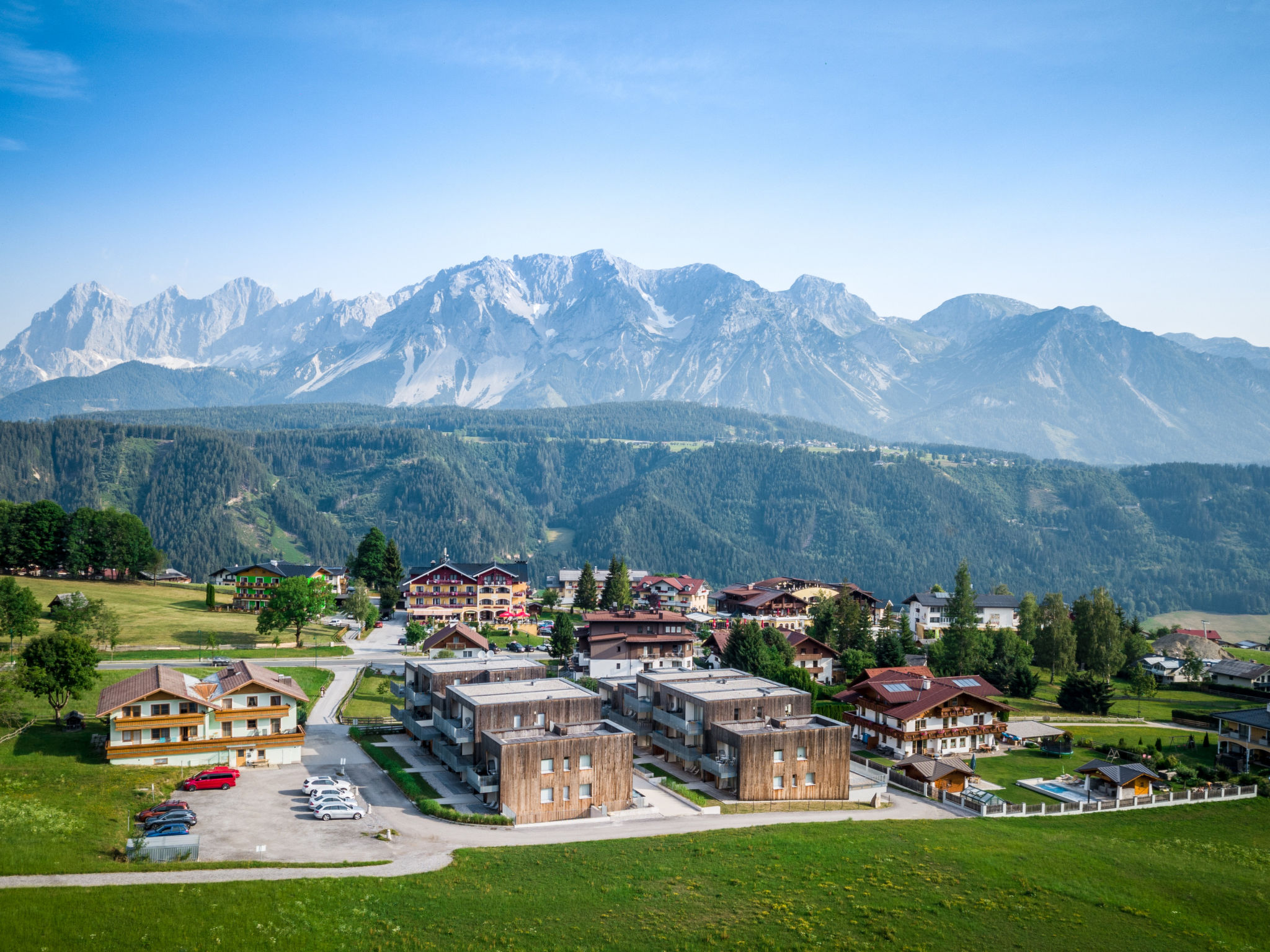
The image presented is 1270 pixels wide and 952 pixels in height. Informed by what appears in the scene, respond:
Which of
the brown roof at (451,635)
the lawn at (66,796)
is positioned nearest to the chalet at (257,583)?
the brown roof at (451,635)

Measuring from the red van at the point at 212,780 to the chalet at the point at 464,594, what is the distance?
2842 inches

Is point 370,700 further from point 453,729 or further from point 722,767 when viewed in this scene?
point 722,767

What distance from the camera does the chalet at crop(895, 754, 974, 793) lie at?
2532 inches

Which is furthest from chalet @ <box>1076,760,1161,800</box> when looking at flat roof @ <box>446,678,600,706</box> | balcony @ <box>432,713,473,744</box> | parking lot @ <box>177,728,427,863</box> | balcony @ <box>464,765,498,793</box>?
parking lot @ <box>177,728,427,863</box>

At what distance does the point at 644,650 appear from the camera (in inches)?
3863

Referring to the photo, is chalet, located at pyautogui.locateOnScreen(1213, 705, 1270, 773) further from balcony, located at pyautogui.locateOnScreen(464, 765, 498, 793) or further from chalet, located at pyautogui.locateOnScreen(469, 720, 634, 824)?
balcony, located at pyautogui.locateOnScreen(464, 765, 498, 793)

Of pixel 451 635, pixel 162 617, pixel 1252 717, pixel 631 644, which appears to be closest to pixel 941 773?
pixel 1252 717

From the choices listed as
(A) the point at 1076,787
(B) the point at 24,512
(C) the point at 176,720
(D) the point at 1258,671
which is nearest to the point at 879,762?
(A) the point at 1076,787

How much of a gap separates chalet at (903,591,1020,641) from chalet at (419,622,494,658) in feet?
234

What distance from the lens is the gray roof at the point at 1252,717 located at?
75812mm

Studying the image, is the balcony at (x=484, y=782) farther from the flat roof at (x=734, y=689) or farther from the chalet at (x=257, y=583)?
the chalet at (x=257, y=583)

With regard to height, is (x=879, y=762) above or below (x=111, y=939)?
below

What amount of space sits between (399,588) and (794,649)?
58664 mm

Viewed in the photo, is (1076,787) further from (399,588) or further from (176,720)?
(399,588)
